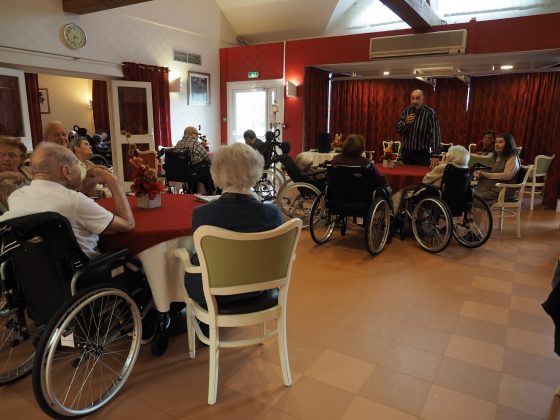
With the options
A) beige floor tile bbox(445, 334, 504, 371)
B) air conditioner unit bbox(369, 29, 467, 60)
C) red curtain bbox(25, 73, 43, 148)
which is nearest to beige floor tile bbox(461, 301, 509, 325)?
beige floor tile bbox(445, 334, 504, 371)

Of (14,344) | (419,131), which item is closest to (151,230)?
(14,344)

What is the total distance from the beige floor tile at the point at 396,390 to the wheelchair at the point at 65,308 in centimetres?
111

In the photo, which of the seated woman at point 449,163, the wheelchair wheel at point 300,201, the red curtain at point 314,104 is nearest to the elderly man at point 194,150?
the wheelchair wheel at point 300,201

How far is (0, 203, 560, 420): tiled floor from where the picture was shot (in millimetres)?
1695

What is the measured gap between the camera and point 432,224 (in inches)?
150

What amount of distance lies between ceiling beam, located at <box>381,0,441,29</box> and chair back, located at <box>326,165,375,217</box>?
2392 millimetres

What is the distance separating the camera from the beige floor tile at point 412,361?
1.95m

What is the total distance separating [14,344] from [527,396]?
247 centimetres

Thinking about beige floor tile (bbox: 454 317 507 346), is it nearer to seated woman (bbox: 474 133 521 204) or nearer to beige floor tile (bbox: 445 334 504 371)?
beige floor tile (bbox: 445 334 504 371)

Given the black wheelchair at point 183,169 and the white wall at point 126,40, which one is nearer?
the black wheelchair at point 183,169

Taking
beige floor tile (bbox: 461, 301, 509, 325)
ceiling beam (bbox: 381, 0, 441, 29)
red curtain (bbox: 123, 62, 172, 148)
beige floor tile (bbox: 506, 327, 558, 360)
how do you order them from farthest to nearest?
red curtain (bbox: 123, 62, 172, 148)
ceiling beam (bbox: 381, 0, 441, 29)
beige floor tile (bbox: 461, 301, 509, 325)
beige floor tile (bbox: 506, 327, 558, 360)

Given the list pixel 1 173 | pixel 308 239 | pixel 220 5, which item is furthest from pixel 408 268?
pixel 220 5

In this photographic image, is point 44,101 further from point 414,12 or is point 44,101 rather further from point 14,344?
point 14,344

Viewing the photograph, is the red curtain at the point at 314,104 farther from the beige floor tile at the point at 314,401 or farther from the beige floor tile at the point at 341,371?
the beige floor tile at the point at 314,401
